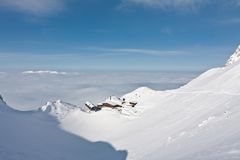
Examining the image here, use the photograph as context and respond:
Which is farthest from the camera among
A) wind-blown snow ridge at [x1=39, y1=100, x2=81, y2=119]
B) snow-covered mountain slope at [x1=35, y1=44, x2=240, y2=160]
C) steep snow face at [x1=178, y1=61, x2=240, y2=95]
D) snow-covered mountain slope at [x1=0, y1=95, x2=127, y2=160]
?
wind-blown snow ridge at [x1=39, y1=100, x2=81, y2=119]

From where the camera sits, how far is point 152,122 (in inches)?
1911

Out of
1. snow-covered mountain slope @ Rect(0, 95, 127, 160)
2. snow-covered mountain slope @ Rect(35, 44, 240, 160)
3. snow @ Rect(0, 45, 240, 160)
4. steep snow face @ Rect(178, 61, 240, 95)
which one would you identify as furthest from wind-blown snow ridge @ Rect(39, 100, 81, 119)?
steep snow face @ Rect(178, 61, 240, 95)

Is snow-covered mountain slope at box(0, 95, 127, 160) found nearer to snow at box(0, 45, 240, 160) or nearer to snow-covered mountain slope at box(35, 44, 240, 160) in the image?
snow at box(0, 45, 240, 160)

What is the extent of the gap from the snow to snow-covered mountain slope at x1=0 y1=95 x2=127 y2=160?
0.57 ft

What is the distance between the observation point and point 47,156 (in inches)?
1324

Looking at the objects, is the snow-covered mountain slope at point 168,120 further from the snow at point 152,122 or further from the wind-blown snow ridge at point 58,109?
the wind-blown snow ridge at point 58,109

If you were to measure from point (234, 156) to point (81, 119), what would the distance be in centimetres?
5019

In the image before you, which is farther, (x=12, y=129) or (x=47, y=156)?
(x=12, y=129)

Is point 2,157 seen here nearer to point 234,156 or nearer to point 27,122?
point 234,156

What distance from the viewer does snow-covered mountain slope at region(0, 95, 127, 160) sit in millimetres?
33094

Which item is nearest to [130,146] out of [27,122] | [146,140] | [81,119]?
[146,140]

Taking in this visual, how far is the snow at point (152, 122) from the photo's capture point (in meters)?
29.0

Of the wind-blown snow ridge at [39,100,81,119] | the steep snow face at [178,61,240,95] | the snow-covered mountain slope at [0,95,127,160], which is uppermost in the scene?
the steep snow face at [178,61,240,95]

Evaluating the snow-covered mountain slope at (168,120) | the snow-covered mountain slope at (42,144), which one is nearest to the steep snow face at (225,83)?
the snow-covered mountain slope at (168,120)
